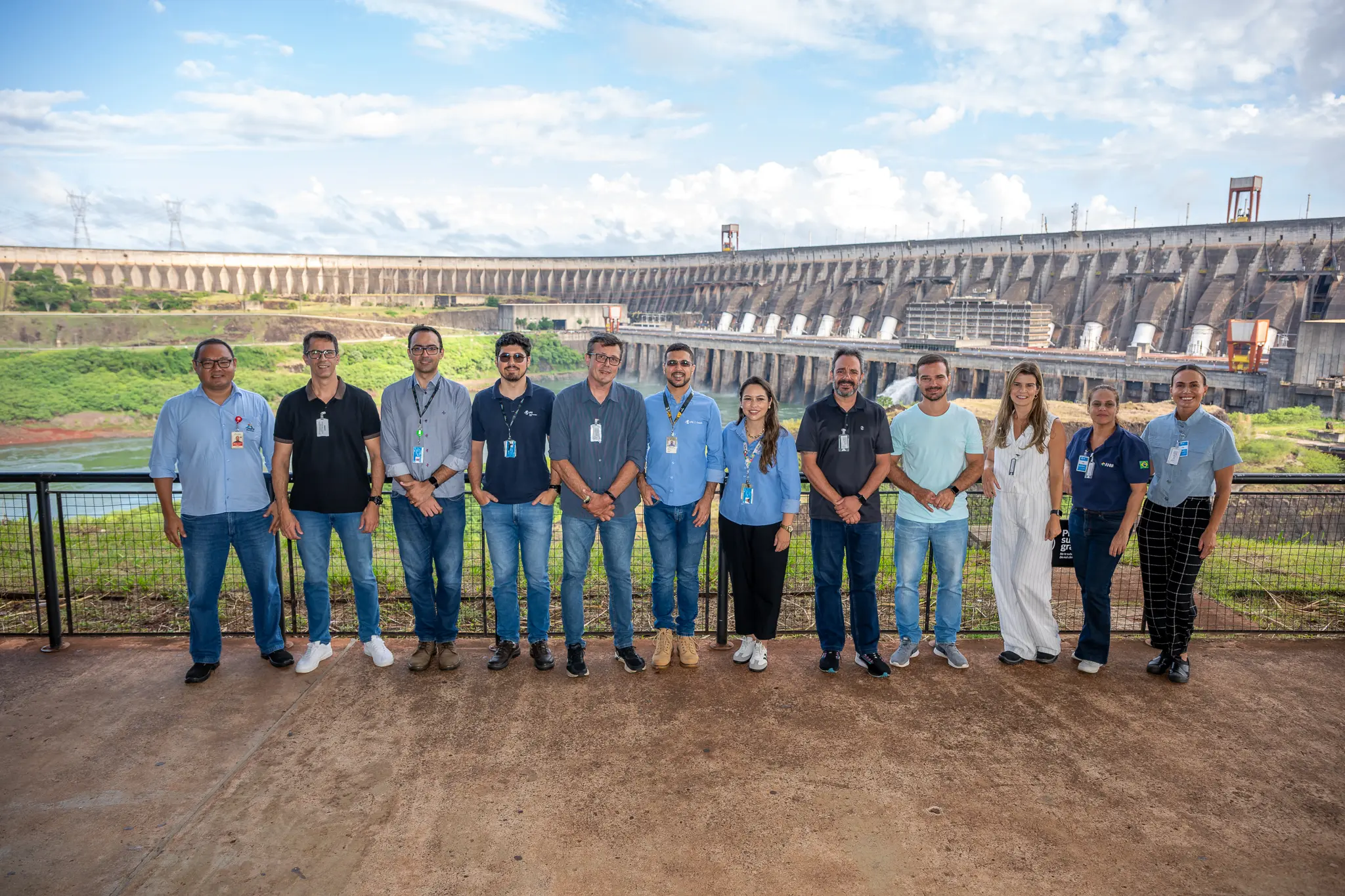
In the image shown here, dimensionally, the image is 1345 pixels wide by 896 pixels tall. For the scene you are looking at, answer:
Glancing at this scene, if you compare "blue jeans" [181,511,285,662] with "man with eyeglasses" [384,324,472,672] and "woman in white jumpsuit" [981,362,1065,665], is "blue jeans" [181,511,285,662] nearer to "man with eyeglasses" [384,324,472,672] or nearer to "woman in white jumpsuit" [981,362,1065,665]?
"man with eyeglasses" [384,324,472,672]

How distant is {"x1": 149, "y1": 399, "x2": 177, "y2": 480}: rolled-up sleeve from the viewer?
4277 mm

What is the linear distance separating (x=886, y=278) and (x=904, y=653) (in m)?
56.3

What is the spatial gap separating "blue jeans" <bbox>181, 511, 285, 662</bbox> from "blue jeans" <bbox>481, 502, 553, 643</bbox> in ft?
4.02

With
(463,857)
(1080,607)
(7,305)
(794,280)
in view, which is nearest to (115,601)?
(463,857)

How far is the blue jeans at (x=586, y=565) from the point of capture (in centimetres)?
446

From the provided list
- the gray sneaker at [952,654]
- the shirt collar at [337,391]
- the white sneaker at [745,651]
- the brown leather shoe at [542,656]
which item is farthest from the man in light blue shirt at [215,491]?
the gray sneaker at [952,654]

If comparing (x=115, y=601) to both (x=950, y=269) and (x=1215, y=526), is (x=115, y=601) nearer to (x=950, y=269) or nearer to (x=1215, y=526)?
(x=1215, y=526)

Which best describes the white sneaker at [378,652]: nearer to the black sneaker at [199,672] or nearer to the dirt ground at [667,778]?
the dirt ground at [667,778]

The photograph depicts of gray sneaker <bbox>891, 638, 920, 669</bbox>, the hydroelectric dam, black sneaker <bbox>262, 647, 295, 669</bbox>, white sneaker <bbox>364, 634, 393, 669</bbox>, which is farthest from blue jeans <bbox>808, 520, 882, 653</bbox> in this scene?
the hydroelectric dam

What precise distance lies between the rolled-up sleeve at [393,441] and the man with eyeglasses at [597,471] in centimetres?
83

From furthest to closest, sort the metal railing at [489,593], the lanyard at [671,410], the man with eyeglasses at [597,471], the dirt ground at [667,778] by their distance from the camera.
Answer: the metal railing at [489,593]
the lanyard at [671,410]
the man with eyeglasses at [597,471]
the dirt ground at [667,778]

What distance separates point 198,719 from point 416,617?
1.12m

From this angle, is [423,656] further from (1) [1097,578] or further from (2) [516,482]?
(1) [1097,578]

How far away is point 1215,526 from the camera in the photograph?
450 centimetres
